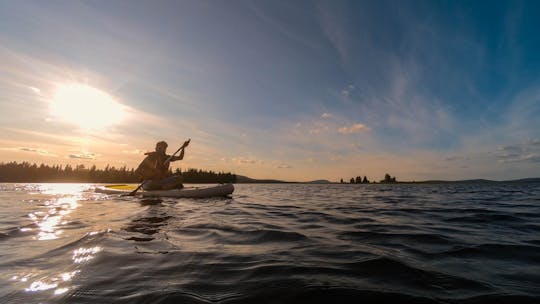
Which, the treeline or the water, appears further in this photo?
the treeline

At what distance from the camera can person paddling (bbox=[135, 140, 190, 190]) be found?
19766 millimetres

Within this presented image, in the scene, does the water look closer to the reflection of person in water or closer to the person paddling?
the reflection of person in water

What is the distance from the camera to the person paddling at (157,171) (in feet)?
64.8

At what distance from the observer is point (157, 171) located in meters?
19.9

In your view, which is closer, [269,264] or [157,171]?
[269,264]

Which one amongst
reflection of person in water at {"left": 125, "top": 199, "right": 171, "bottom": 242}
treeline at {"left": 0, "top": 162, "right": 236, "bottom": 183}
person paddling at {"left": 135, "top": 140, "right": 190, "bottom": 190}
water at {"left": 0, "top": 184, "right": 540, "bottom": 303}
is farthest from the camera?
treeline at {"left": 0, "top": 162, "right": 236, "bottom": 183}

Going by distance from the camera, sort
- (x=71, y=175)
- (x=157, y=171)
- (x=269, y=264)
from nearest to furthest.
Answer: (x=269, y=264) → (x=157, y=171) → (x=71, y=175)

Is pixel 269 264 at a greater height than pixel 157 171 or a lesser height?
lesser

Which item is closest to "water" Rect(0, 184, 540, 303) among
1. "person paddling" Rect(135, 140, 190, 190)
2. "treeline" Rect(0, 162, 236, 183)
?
"person paddling" Rect(135, 140, 190, 190)

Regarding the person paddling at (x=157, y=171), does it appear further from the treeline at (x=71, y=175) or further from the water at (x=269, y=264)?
the treeline at (x=71, y=175)

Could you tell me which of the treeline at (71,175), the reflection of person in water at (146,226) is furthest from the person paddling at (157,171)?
the treeline at (71,175)

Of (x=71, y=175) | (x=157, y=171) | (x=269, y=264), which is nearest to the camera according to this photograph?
(x=269, y=264)

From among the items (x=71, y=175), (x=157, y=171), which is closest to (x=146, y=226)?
(x=157, y=171)

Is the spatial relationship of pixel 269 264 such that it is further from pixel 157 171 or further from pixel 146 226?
pixel 157 171
